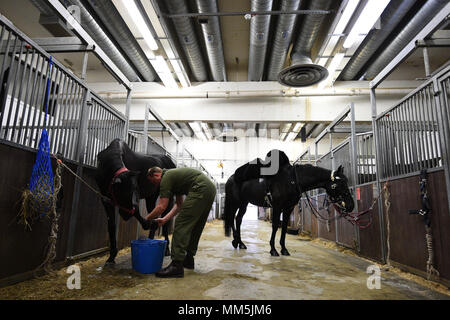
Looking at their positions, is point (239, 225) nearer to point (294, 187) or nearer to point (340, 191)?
point (294, 187)

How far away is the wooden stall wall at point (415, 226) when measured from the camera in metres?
2.18

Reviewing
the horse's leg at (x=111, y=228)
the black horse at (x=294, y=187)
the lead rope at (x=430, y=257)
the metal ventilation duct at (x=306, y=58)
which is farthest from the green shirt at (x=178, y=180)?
the metal ventilation duct at (x=306, y=58)

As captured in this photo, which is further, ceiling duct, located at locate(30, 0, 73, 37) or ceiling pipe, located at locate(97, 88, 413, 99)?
ceiling pipe, located at locate(97, 88, 413, 99)

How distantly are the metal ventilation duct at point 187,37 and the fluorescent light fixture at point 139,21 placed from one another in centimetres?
49

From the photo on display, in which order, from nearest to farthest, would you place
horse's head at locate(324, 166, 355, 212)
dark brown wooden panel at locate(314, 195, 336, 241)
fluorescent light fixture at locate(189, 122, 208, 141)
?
horse's head at locate(324, 166, 355, 212)
dark brown wooden panel at locate(314, 195, 336, 241)
fluorescent light fixture at locate(189, 122, 208, 141)

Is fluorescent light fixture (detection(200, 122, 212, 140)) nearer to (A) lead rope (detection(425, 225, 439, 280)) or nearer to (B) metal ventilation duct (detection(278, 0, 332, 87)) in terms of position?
(B) metal ventilation duct (detection(278, 0, 332, 87))

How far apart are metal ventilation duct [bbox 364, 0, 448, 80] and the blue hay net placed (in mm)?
5375

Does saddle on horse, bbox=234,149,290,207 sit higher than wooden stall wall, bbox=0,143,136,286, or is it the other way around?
saddle on horse, bbox=234,149,290,207

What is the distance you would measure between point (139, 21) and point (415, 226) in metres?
4.51

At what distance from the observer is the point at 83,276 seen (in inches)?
84.1

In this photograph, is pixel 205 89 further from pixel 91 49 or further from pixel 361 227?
pixel 361 227

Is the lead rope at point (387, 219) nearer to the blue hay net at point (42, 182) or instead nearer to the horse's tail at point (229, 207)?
the horse's tail at point (229, 207)

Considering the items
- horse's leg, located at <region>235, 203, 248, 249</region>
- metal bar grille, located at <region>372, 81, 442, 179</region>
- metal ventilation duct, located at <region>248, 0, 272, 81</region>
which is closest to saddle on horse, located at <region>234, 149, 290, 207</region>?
horse's leg, located at <region>235, 203, 248, 249</region>

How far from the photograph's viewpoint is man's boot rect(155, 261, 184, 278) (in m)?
2.17
